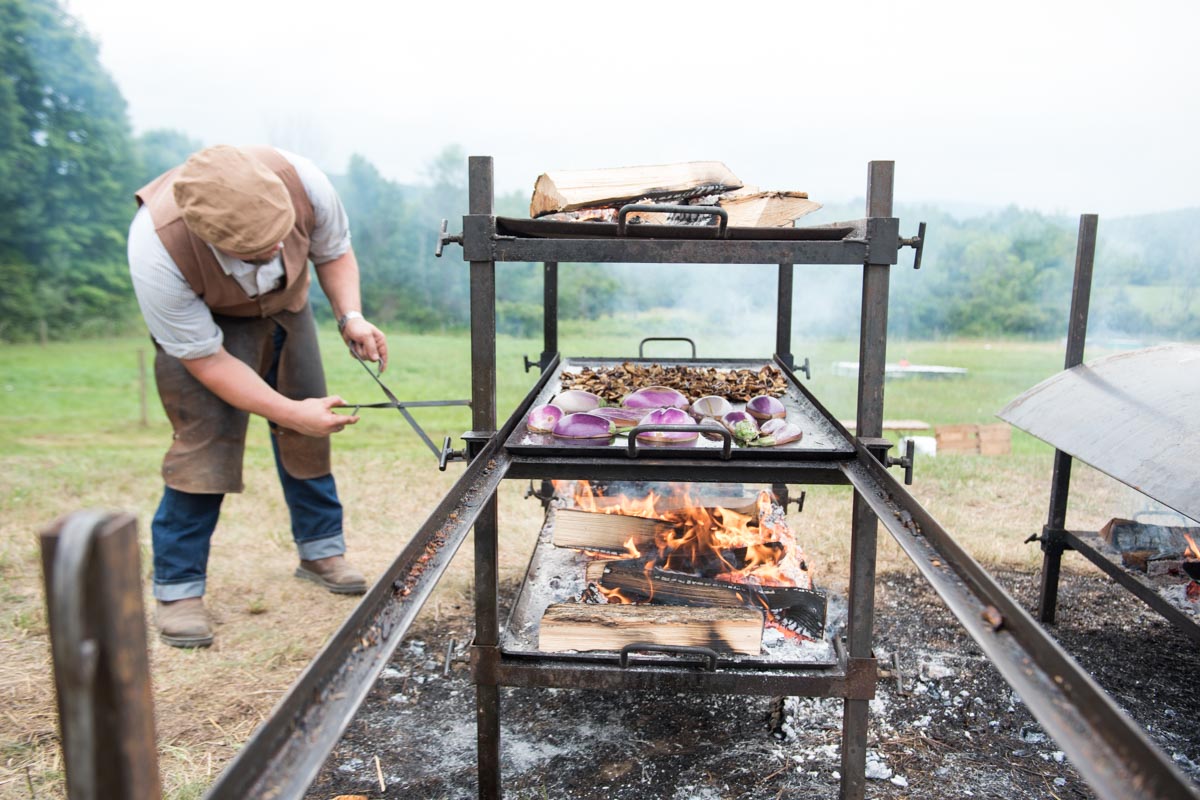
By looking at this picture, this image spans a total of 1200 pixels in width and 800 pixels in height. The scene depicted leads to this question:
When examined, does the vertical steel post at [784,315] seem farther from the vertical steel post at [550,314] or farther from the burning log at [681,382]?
the vertical steel post at [550,314]

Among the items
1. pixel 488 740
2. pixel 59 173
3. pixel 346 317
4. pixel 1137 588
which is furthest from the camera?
pixel 59 173

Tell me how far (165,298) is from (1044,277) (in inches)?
321

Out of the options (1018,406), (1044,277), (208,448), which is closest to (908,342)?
(1044,277)

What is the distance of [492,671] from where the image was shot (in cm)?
204

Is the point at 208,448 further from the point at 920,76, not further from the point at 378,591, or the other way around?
the point at 920,76

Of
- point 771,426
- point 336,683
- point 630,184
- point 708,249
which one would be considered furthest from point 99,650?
point 630,184

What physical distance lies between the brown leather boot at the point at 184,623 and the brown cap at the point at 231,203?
4.75ft

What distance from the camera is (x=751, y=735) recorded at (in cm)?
244

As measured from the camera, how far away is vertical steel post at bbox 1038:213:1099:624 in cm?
316

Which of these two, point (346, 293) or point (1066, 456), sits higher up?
point (346, 293)

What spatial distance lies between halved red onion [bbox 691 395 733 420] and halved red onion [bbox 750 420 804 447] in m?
0.24

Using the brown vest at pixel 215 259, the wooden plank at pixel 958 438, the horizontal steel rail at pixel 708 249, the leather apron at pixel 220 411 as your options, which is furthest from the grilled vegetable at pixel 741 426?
the wooden plank at pixel 958 438

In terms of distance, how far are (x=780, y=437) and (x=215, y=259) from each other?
215 cm

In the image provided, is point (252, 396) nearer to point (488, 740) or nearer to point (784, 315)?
point (488, 740)
